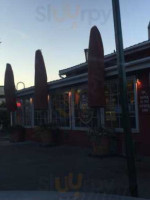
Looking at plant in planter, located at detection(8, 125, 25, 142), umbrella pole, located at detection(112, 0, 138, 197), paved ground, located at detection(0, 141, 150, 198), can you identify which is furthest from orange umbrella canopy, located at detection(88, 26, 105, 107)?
plant in planter, located at detection(8, 125, 25, 142)

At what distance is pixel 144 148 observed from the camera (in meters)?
9.56

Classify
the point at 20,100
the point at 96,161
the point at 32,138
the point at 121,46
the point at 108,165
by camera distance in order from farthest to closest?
the point at 20,100, the point at 32,138, the point at 96,161, the point at 108,165, the point at 121,46

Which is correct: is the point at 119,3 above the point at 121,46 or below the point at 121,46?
above

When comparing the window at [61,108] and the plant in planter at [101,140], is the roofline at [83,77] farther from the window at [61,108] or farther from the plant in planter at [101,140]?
the plant in planter at [101,140]

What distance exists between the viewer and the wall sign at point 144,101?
31.2 ft

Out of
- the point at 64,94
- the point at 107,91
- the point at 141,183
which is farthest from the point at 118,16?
the point at 64,94

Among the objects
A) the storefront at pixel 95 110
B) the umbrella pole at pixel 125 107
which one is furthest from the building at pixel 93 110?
the umbrella pole at pixel 125 107

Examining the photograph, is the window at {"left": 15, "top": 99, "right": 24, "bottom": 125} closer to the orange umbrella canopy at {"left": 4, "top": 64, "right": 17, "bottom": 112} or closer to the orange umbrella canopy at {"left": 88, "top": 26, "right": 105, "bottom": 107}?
the orange umbrella canopy at {"left": 4, "top": 64, "right": 17, "bottom": 112}

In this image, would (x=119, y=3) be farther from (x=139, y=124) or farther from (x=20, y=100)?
(x=20, y=100)

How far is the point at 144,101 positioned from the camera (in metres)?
9.61

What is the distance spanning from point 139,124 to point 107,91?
1.89m

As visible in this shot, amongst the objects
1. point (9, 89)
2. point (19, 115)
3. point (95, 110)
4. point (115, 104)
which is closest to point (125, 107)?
point (115, 104)

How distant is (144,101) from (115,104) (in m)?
1.36

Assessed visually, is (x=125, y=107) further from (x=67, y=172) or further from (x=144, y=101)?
(x=144, y=101)
